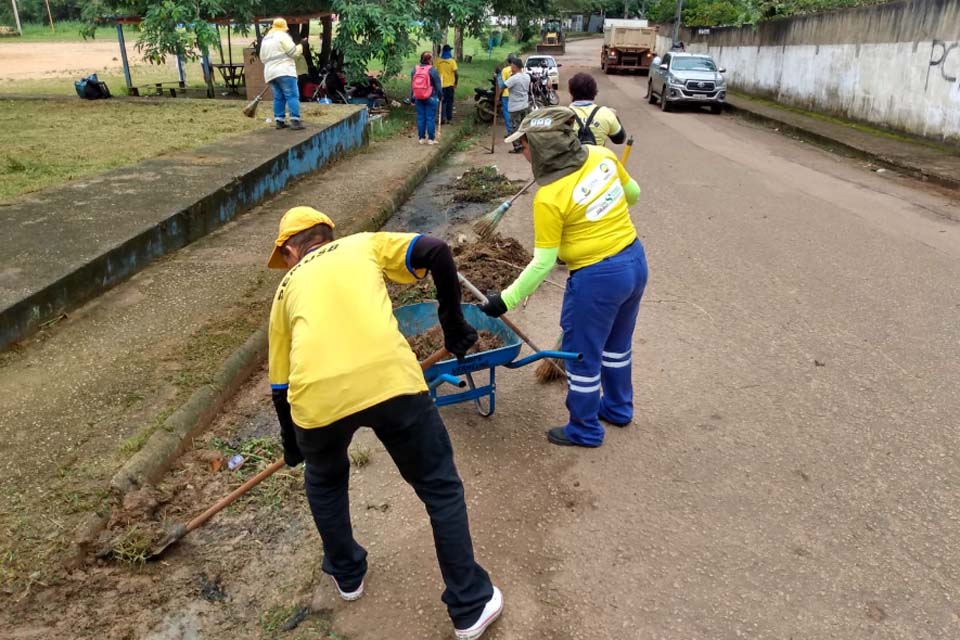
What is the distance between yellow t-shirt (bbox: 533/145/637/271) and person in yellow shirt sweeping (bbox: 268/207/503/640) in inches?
34.9

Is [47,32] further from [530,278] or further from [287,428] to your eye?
[287,428]

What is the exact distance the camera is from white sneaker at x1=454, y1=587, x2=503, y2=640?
2.69 metres

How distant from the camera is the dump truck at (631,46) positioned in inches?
1329

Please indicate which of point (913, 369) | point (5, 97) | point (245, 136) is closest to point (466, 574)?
point (913, 369)

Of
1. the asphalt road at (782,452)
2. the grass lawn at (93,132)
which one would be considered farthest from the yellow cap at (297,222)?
the grass lawn at (93,132)

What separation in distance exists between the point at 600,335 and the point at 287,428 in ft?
5.65

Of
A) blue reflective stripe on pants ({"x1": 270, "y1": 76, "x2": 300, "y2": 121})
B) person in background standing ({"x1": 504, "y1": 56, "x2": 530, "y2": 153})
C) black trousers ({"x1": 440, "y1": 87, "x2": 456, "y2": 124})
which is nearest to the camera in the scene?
blue reflective stripe on pants ({"x1": 270, "y1": 76, "x2": 300, "y2": 121})

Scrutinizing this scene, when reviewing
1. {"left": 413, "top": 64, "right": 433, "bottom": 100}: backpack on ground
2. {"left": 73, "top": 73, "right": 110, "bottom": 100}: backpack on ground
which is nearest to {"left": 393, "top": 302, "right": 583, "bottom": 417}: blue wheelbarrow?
{"left": 413, "top": 64, "right": 433, "bottom": 100}: backpack on ground

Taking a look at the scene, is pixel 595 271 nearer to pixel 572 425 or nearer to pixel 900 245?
pixel 572 425

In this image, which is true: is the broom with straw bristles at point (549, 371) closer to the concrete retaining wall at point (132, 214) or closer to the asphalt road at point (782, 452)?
the asphalt road at point (782, 452)

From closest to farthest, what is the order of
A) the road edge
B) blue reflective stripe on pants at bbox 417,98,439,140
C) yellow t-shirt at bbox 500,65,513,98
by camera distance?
the road edge → blue reflective stripe on pants at bbox 417,98,439,140 → yellow t-shirt at bbox 500,65,513,98

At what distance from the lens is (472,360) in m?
3.78

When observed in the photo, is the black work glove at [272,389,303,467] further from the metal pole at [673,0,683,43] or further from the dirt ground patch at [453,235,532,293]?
the metal pole at [673,0,683,43]

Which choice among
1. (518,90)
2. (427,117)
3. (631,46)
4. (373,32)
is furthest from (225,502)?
(631,46)
